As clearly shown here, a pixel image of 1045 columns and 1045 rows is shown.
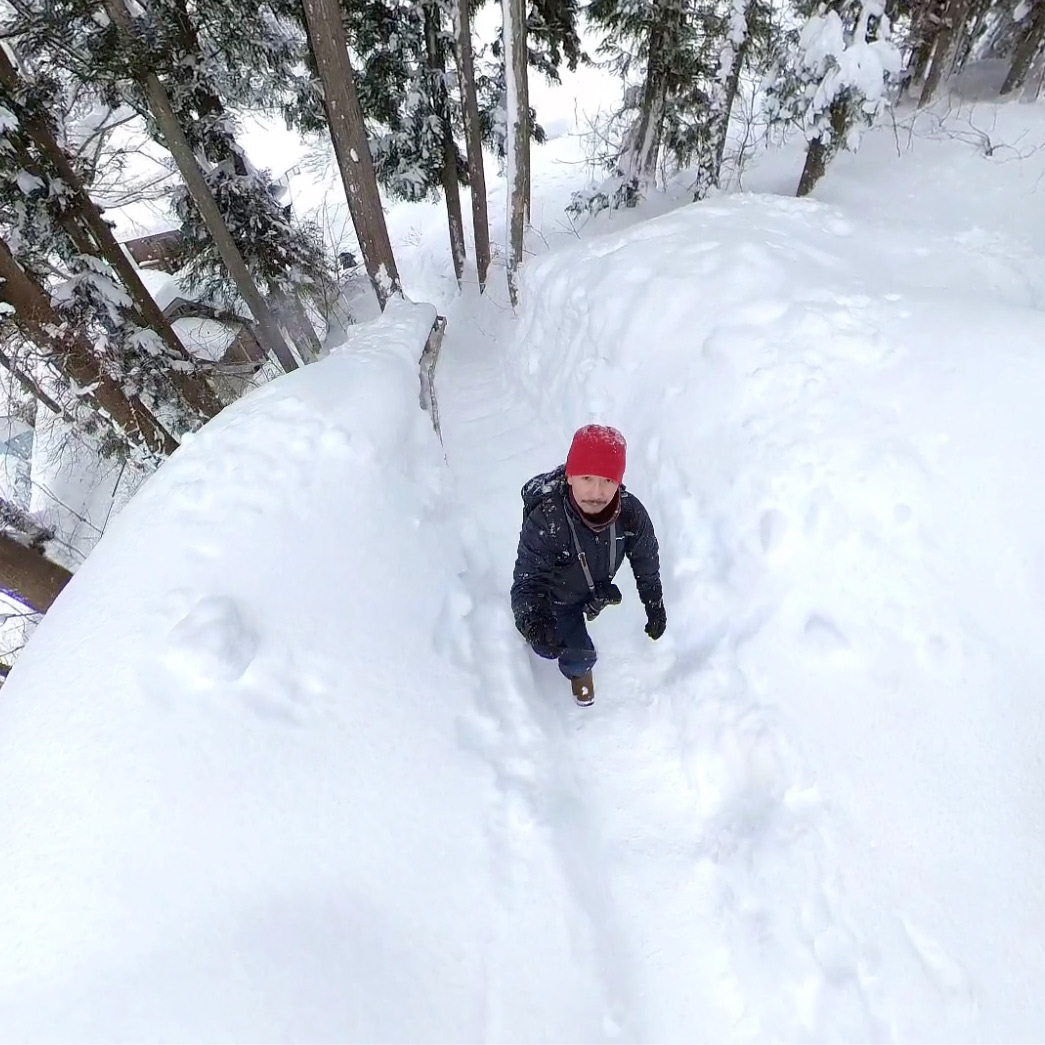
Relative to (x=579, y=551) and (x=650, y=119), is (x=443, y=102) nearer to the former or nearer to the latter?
(x=650, y=119)

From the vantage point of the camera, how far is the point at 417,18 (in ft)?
36.3

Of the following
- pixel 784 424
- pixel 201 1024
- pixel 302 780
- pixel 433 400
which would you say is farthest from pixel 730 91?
pixel 201 1024

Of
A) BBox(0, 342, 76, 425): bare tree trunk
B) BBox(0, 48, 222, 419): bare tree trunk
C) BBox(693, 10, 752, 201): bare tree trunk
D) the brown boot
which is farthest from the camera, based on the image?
BBox(693, 10, 752, 201): bare tree trunk

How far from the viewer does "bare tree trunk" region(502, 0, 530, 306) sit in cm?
775

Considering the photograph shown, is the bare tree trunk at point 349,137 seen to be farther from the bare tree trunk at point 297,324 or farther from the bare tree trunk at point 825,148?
the bare tree trunk at point 825,148

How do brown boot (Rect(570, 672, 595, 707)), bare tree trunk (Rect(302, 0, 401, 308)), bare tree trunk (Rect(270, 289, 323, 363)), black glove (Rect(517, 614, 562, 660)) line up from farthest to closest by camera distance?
bare tree trunk (Rect(270, 289, 323, 363)), bare tree trunk (Rect(302, 0, 401, 308)), brown boot (Rect(570, 672, 595, 707)), black glove (Rect(517, 614, 562, 660))

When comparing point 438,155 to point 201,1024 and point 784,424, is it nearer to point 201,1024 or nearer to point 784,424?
point 784,424

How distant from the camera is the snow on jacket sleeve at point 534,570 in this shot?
3174mm

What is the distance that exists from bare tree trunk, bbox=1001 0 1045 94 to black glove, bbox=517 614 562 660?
19.3m

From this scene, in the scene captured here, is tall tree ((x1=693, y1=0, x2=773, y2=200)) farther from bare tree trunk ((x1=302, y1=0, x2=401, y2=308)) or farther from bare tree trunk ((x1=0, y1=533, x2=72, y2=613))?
bare tree trunk ((x1=0, y1=533, x2=72, y2=613))

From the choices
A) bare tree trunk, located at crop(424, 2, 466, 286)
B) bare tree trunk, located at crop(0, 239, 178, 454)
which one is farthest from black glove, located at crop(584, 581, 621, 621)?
bare tree trunk, located at crop(424, 2, 466, 286)

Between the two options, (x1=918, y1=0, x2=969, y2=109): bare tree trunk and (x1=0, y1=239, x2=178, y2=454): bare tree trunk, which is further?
(x1=918, y1=0, x2=969, y2=109): bare tree trunk

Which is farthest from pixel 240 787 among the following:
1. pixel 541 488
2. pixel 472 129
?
pixel 472 129

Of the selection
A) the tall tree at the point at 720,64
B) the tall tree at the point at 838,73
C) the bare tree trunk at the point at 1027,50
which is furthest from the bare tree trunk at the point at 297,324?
the bare tree trunk at the point at 1027,50
